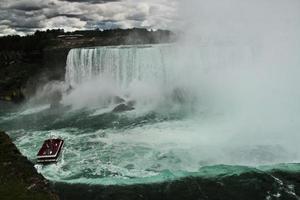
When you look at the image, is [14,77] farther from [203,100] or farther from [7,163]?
[7,163]

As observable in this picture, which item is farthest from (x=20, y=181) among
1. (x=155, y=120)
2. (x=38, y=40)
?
(x=38, y=40)

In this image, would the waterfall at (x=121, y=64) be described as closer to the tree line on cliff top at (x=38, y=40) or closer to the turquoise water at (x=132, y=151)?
the turquoise water at (x=132, y=151)

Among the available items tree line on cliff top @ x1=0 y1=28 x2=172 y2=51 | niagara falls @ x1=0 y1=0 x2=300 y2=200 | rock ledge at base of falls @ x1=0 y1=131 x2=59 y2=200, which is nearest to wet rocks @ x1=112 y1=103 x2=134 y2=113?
niagara falls @ x1=0 y1=0 x2=300 y2=200

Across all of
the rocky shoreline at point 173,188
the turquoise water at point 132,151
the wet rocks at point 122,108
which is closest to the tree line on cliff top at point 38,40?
the wet rocks at point 122,108

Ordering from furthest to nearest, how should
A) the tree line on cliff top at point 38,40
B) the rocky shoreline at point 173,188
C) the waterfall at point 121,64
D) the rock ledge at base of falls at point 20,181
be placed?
the tree line on cliff top at point 38,40 → the waterfall at point 121,64 → the rocky shoreline at point 173,188 → the rock ledge at base of falls at point 20,181

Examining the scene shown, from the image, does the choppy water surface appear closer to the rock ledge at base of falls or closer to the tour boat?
the tour boat

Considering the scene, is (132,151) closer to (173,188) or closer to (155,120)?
(173,188)
